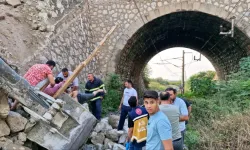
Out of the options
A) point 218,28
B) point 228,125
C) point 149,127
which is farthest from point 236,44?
point 149,127

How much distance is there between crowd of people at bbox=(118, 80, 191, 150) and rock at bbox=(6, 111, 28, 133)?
4.81ft

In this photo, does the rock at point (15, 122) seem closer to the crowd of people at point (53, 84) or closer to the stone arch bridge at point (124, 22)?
the crowd of people at point (53, 84)

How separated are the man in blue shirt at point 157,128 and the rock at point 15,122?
193cm

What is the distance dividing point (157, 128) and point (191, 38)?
13594 mm

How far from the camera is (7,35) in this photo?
777cm

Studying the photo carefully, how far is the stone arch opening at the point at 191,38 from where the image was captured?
1130 centimetres

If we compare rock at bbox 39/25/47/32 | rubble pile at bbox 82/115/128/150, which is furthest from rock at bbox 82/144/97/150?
rock at bbox 39/25/47/32

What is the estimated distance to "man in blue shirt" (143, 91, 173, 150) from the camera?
2986 millimetres

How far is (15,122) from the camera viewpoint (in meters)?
4.19

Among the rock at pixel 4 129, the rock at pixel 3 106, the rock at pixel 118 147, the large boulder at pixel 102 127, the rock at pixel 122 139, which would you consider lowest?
the rock at pixel 118 147

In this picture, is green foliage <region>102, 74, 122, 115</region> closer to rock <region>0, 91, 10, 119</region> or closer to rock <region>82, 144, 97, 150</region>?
rock <region>82, 144, 97, 150</region>

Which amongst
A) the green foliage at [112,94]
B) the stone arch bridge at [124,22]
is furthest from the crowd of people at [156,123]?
the stone arch bridge at [124,22]

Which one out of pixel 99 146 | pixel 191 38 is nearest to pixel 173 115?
pixel 99 146

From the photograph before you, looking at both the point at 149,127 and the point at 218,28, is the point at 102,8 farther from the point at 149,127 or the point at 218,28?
the point at 149,127
